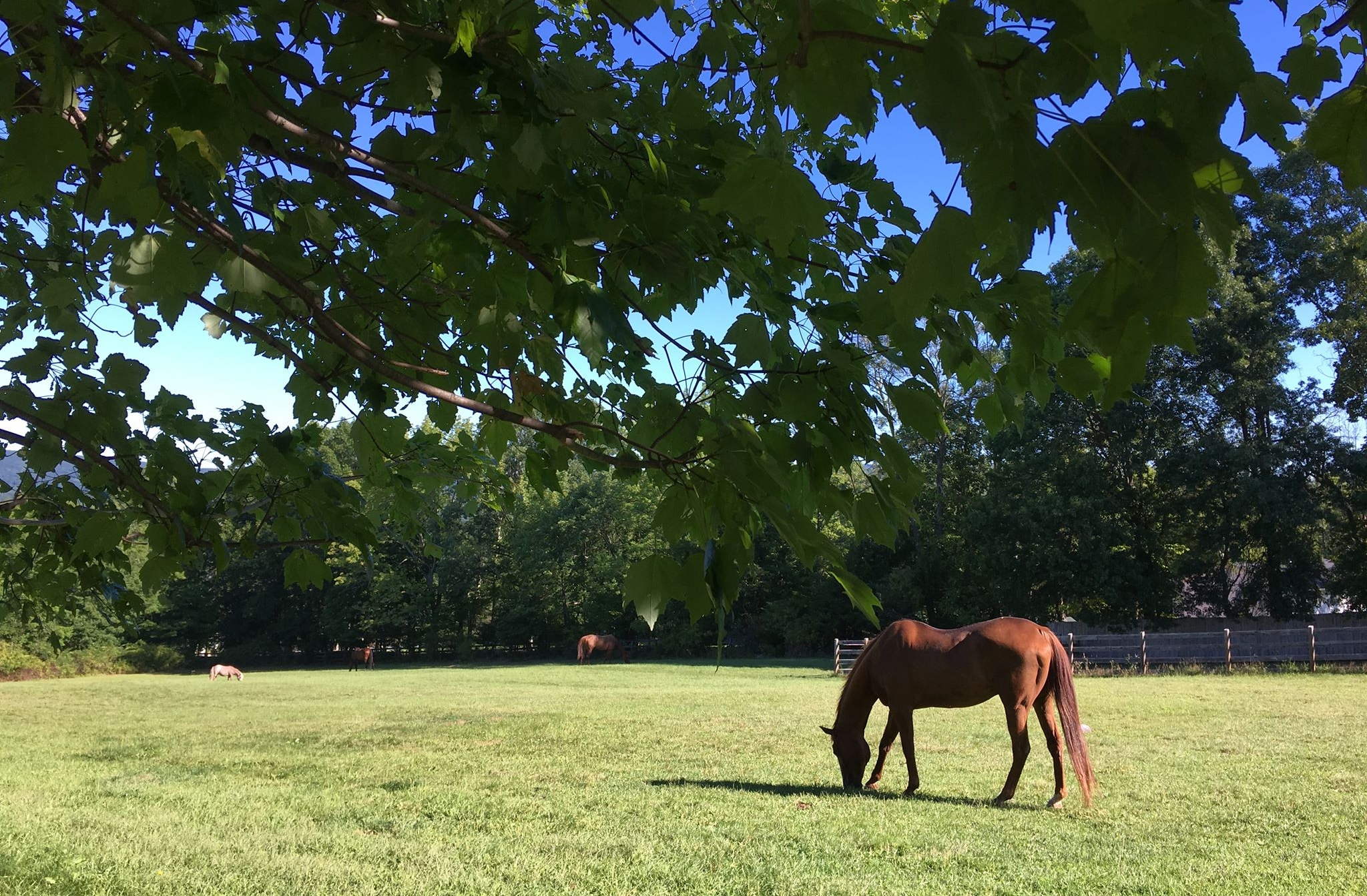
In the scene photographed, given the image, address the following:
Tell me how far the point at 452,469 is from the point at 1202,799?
20.7 feet

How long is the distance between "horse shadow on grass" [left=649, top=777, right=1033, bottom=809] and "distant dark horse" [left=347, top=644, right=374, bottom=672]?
101 feet

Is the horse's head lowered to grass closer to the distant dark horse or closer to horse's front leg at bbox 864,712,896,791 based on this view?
horse's front leg at bbox 864,712,896,791

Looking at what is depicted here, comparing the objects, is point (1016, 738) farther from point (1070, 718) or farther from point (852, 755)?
point (852, 755)

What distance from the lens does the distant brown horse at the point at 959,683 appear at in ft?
23.2

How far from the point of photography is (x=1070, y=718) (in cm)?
684

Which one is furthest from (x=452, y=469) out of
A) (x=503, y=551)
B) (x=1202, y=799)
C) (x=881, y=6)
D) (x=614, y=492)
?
(x=503, y=551)

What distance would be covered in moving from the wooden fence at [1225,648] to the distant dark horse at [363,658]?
2072cm

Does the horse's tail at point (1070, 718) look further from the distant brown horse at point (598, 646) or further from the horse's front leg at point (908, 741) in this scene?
the distant brown horse at point (598, 646)

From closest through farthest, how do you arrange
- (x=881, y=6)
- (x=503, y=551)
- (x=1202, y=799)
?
(x=881, y=6)
(x=1202, y=799)
(x=503, y=551)

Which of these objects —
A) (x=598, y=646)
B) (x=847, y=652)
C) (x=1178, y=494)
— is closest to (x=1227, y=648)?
(x=1178, y=494)

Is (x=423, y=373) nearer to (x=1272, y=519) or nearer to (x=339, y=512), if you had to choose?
(x=339, y=512)

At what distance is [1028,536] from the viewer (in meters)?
30.1

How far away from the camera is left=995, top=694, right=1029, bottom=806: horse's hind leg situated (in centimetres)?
686

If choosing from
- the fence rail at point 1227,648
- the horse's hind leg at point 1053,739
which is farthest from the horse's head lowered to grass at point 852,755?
the fence rail at point 1227,648
